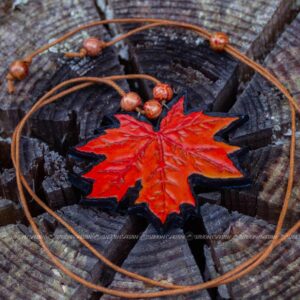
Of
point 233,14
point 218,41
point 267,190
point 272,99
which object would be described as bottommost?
point 267,190

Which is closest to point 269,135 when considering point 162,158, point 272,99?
point 272,99

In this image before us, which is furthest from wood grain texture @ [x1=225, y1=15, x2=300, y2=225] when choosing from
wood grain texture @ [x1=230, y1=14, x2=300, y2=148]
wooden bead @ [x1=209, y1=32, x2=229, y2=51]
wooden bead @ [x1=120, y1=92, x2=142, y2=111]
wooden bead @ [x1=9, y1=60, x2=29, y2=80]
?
wooden bead @ [x1=9, y1=60, x2=29, y2=80]

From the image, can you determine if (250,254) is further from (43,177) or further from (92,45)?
(92,45)

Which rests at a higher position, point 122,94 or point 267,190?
point 122,94

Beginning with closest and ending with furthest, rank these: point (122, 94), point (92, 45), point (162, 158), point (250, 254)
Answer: point (250, 254) < point (162, 158) < point (122, 94) < point (92, 45)

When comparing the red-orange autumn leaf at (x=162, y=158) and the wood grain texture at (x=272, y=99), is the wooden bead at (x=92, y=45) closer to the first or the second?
the red-orange autumn leaf at (x=162, y=158)

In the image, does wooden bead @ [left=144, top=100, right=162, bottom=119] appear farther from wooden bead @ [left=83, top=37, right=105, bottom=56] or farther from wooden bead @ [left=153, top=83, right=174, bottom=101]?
wooden bead @ [left=83, top=37, right=105, bottom=56]

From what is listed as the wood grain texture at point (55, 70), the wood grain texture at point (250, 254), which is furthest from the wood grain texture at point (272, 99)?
the wood grain texture at point (55, 70)

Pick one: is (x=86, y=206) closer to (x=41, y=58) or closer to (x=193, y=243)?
(x=193, y=243)
